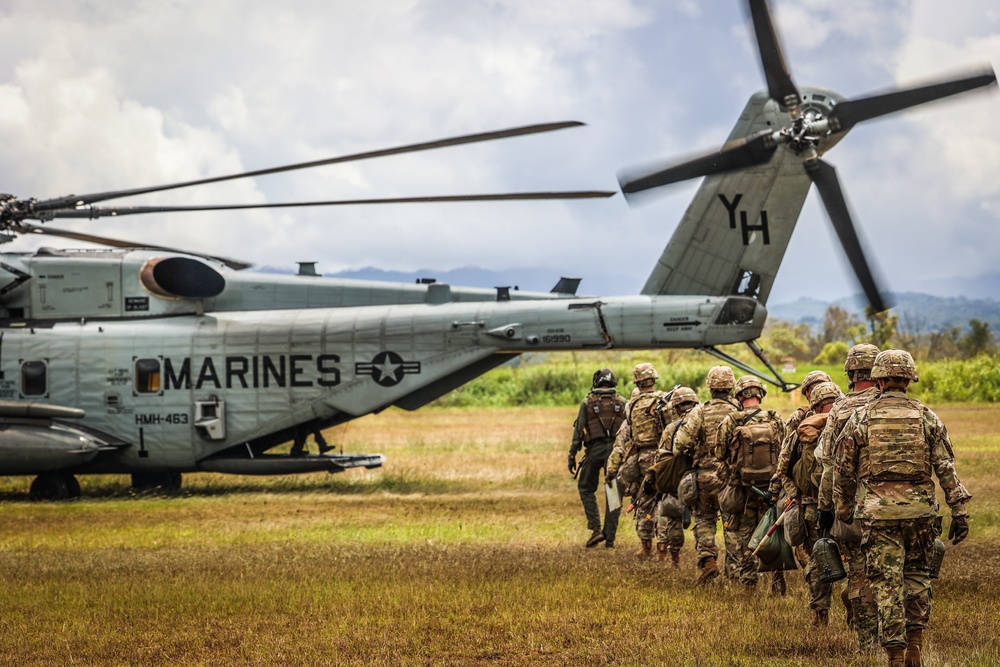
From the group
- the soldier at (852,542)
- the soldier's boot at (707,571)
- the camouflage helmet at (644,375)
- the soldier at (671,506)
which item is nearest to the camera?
the soldier at (852,542)

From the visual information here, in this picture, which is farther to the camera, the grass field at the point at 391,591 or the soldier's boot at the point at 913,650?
the grass field at the point at 391,591

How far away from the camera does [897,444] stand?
7168 millimetres

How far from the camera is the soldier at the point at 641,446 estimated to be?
1240 cm

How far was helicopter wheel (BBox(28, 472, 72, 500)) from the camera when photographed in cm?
1902

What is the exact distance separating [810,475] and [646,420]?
13.1 ft

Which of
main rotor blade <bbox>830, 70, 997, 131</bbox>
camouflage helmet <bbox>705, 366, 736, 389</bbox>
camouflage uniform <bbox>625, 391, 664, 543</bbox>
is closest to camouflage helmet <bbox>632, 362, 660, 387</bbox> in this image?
camouflage uniform <bbox>625, 391, 664, 543</bbox>

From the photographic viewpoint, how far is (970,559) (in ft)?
38.9

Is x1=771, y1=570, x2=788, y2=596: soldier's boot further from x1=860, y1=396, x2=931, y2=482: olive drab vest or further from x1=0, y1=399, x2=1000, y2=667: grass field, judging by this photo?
x1=860, y1=396, x2=931, y2=482: olive drab vest

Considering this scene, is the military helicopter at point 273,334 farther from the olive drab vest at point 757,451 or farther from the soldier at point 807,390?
the soldier at point 807,390

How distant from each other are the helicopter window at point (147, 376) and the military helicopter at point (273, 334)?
0.04 m

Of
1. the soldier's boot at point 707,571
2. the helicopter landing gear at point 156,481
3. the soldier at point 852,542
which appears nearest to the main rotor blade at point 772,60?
the soldier's boot at point 707,571

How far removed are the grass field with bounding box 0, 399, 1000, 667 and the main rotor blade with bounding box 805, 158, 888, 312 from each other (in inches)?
129

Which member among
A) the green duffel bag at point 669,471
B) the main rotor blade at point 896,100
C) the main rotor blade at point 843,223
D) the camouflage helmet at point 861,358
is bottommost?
the green duffel bag at point 669,471

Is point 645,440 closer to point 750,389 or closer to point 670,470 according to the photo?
point 670,470
